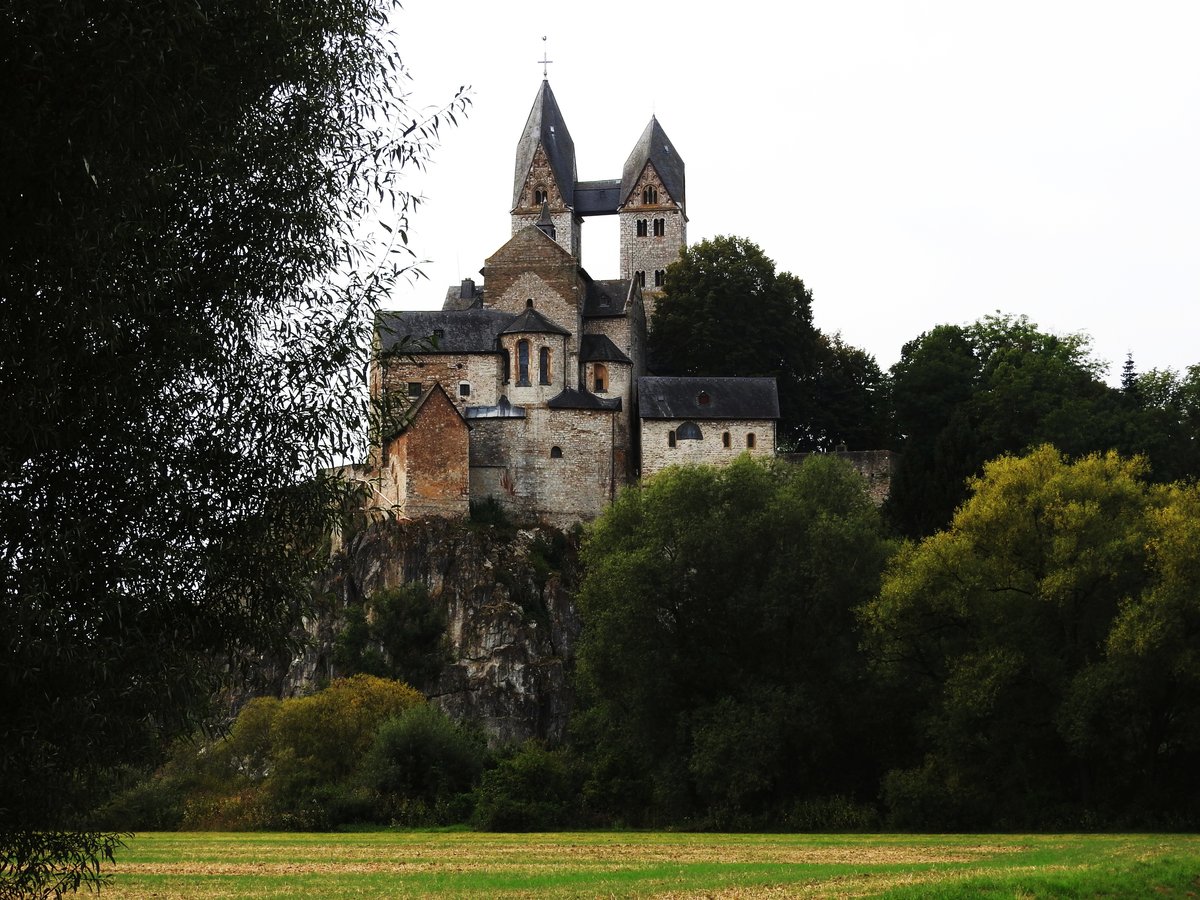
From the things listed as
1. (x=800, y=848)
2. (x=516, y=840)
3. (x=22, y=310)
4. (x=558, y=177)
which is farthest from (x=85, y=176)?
(x=558, y=177)

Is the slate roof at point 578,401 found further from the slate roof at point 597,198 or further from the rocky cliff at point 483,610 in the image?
the slate roof at point 597,198

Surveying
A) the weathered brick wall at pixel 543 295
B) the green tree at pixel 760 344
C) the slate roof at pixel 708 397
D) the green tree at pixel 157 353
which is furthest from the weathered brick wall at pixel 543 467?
the green tree at pixel 157 353

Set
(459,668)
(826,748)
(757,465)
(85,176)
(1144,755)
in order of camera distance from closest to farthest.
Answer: (85,176) → (1144,755) → (826,748) → (757,465) → (459,668)

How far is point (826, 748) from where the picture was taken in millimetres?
39969

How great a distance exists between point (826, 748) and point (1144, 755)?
24.8 feet

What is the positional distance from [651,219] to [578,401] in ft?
77.0

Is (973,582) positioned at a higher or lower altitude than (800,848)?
higher

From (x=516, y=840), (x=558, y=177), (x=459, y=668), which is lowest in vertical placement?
(x=516, y=840)

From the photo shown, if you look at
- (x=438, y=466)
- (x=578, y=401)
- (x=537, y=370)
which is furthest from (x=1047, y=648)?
(x=537, y=370)

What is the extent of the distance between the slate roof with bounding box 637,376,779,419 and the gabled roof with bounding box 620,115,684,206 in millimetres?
22384

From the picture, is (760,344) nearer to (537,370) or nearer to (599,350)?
(599,350)

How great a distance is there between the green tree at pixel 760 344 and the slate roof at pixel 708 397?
7.19m

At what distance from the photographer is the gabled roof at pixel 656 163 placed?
8381 cm

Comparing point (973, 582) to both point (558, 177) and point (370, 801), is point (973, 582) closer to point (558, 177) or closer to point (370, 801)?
point (370, 801)
